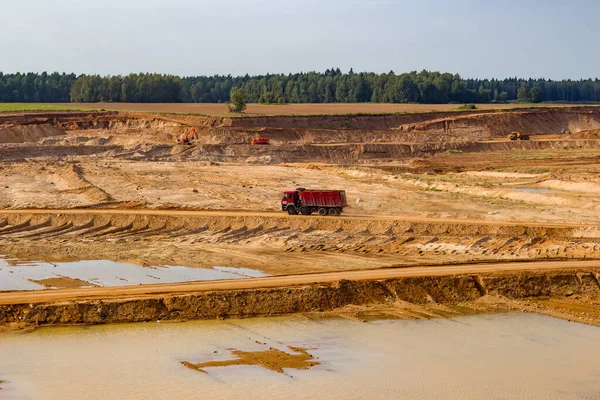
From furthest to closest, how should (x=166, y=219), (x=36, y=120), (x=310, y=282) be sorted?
(x=36, y=120) < (x=166, y=219) < (x=310, y=282)

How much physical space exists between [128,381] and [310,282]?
32.7 feet

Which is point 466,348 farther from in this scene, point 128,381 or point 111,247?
point 111,247

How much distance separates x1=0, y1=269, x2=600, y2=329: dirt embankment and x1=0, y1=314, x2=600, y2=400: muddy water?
717 mm

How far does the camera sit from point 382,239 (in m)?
41.2

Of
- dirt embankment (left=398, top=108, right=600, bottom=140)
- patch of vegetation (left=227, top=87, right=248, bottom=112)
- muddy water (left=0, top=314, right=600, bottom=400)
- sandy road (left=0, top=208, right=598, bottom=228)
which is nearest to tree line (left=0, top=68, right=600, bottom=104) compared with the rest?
patch of vegetation (left=227, top=87, right=248, bottom=112)

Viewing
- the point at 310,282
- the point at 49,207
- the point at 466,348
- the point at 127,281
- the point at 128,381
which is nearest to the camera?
the point at 128,381

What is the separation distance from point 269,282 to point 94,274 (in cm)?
776

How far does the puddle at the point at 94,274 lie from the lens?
31.6m

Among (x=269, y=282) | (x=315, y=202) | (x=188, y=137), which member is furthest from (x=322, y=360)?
(x=188, y=137)

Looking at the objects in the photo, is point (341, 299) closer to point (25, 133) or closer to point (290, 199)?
point (290, 199)

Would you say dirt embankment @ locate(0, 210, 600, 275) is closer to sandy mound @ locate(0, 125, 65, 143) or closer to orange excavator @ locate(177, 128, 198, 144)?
orange excavator @ locate(177, 128, 198, 144)

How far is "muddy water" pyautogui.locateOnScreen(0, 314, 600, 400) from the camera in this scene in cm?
2067

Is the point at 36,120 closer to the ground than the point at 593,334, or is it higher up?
higher up

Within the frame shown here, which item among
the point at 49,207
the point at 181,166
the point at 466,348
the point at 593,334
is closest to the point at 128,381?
the point at 466,348
